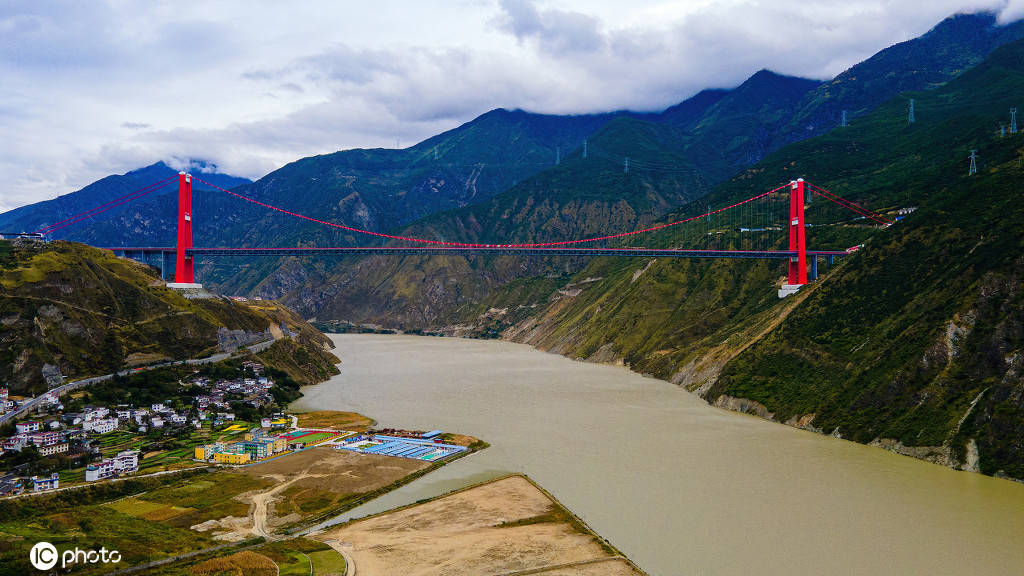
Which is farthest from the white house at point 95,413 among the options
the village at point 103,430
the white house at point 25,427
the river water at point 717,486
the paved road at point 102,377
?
the river water at point 717,486

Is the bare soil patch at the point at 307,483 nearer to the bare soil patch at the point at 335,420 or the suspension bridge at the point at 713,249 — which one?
the bare soil patch at the point at 335,420

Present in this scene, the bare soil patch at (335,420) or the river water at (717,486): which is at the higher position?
Answer: the river water at (717,486)

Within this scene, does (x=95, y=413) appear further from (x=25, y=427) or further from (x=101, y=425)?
(x=25, y=427)

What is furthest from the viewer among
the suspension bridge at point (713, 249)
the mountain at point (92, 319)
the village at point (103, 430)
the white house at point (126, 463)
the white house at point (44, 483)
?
the suspension bridge at point (713, 249)

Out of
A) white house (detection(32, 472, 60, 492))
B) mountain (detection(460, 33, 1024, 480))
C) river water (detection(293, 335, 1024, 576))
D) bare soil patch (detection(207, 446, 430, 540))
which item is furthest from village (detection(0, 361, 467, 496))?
mountain (detection(460, 33, 1024, 480))

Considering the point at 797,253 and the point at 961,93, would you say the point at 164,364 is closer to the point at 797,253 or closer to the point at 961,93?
the point at 797,253
